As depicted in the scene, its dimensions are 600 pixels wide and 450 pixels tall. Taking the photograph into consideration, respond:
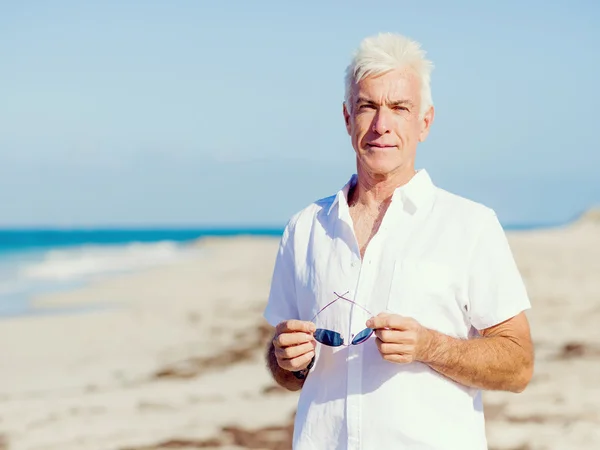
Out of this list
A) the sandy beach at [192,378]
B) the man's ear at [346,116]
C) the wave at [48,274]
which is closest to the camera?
the man's ear at [346,116]

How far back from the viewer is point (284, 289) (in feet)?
10.8

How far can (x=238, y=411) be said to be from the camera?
7773mm

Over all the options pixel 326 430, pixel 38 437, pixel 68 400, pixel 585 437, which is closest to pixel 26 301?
pixel 68 400

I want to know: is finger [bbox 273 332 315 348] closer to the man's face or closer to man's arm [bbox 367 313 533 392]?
man's arm [bbox 367 313 533 392]

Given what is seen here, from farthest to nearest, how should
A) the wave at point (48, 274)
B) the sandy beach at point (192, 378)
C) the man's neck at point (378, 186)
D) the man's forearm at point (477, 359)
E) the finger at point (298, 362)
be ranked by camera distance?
the wave at point (48, 274), the sandy beach at point (192, 378), the man's neck at point (378, 186), the finger at point (298, 362), the man's forearm at point (477, 359)

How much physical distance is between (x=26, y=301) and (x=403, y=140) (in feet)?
60.6

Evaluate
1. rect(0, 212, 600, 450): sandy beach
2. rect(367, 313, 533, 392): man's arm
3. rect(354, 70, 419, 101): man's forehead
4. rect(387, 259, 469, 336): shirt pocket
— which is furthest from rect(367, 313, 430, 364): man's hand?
rect(0, 212, 600, 450): sandy beach

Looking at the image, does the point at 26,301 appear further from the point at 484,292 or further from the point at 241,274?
the point at 484,292

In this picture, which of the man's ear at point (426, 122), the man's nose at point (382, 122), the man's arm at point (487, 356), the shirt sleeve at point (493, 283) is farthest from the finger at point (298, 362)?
the man's ear at point (426, 122)

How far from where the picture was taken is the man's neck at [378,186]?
10.0 ft

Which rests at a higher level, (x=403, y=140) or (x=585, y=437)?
(x=403, y=140)

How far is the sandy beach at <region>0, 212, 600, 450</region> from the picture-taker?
695 cm

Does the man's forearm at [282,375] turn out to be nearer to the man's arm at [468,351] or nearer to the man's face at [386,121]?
the man's arm at [468,351]

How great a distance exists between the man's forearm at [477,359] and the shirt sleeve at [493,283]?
0.09 m
